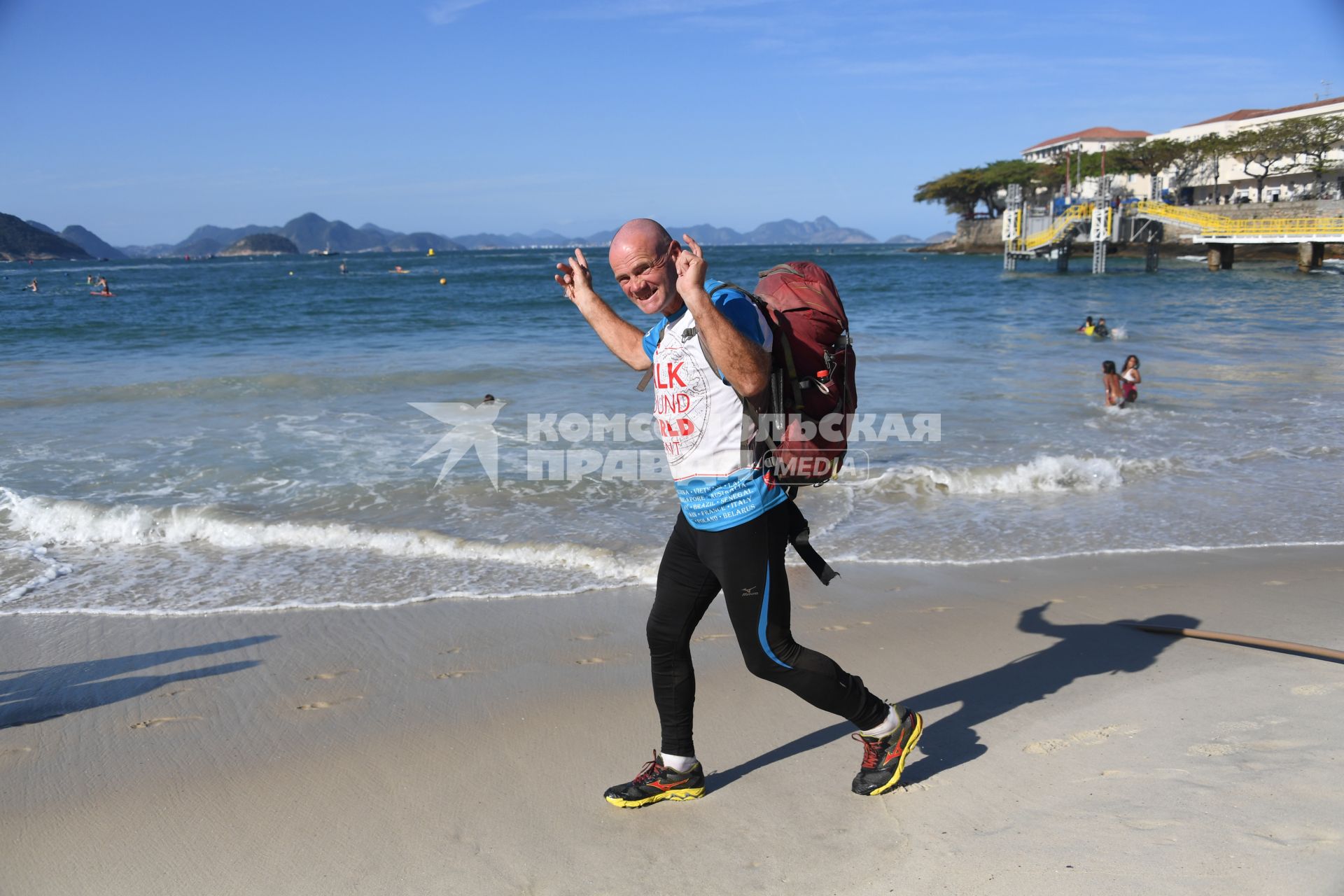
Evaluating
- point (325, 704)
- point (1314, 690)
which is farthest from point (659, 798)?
A: point (1314, 690)

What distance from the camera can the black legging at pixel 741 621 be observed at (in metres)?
2.61

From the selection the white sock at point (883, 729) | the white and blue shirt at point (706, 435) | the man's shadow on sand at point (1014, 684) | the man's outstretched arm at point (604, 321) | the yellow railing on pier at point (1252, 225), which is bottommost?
the man's shadow on sand at point (1014, 684)

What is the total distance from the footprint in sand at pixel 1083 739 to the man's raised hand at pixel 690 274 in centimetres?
216

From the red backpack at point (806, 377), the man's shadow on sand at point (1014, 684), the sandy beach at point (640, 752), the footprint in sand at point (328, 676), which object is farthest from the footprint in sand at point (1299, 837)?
the footprint in sand at point (328, 676)

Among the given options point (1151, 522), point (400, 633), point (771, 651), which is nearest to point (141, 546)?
point (400, 633)

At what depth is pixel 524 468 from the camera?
8484 millimetres

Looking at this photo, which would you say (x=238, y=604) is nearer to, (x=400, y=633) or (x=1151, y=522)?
(x=400, y=633)

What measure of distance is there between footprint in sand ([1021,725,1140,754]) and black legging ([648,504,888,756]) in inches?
29.7

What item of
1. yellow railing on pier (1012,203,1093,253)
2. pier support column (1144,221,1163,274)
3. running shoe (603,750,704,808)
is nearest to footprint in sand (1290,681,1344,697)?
running shoe (603,750,704,808)

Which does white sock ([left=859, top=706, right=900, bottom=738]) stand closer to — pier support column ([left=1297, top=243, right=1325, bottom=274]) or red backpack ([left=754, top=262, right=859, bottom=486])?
red backpack ([left=754, top=262, right=859, bottom=486])

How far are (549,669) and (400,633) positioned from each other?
0.95 meters

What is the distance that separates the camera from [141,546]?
6.25 metres

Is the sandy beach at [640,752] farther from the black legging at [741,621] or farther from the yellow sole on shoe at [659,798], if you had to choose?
the black legging at [741,621]

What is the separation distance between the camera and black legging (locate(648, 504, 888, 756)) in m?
2.61
